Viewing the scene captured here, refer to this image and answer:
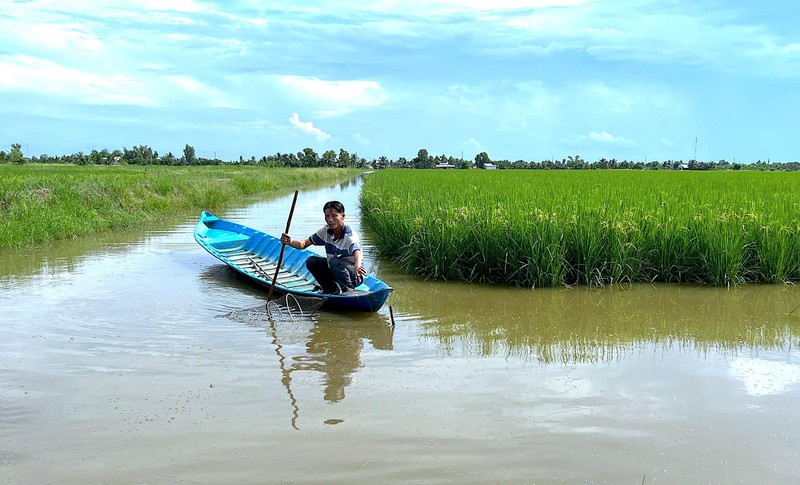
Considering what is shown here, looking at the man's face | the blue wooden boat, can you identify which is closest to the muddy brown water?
the blue wooden boat

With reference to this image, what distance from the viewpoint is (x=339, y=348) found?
17.1ft

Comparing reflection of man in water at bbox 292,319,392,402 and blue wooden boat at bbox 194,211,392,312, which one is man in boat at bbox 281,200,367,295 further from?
reflection of man in water at bbox 292,319,392,402

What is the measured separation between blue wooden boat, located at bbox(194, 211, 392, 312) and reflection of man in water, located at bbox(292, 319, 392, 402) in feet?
0.90

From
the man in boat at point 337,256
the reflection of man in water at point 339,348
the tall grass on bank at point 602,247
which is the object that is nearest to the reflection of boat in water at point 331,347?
the reflection of man in water at point 339,348

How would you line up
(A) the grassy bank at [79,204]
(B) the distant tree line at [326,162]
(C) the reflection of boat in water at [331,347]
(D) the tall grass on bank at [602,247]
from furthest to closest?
(B) the distant tree line at [326,162] < (A) the grassy bank at [79,204] < (D) the tall grass on bank at [602,247] < (C) the reflection of boat in water at [331,347]

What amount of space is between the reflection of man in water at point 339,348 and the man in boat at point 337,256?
0.55 metres

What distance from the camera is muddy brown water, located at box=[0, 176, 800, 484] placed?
318 cm

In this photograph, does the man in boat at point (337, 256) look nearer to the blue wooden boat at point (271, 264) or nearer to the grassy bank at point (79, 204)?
the blue wooden boat at point (271, 264)

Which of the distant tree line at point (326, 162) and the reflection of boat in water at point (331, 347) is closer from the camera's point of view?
the reflection of boat in water at point (331, 347)

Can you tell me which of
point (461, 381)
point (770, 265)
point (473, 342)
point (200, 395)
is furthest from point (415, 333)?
point (770, 265)

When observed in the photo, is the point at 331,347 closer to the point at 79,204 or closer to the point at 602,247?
the point at 602,247

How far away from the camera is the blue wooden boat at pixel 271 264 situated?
6133 mm

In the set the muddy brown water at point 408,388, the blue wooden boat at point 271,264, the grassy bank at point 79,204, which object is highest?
the grassy bank at point 79,204

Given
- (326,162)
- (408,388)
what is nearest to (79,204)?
(408,388)
